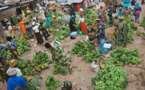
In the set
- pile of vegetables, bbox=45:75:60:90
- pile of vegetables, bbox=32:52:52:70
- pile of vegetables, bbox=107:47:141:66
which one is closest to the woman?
pile of vegetables, bbox=32:52:52:70

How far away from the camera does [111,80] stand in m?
4.82

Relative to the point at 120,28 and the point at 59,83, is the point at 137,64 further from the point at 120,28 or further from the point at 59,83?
the point at 59,83

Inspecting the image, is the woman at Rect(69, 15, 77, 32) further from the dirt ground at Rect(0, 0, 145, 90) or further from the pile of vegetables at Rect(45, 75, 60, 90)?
the pile of vegetables at Rect(45, 75, 60, 90)

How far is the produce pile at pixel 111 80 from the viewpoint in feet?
15.3

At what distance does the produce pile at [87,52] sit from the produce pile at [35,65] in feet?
5.92

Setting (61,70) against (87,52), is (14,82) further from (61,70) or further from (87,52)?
(87,52)

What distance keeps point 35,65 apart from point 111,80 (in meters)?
4.16

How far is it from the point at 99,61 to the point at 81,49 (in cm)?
179

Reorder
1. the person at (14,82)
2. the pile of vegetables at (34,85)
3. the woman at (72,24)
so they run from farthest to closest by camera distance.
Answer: the woman at (72,24) < the pile of vegetables at (34,85) < the person at (14,82)

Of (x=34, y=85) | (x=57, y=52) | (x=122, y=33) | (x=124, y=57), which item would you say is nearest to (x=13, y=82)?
(x=34, y=85)

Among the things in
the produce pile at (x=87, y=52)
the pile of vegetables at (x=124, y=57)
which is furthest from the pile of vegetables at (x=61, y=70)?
the pile of vegetables at (x=124, y=57)

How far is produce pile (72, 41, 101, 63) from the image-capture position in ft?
22.4

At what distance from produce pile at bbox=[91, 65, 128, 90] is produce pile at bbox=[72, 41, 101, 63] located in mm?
1578

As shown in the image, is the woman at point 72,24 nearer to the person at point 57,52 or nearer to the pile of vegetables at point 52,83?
the person at point 57,52
